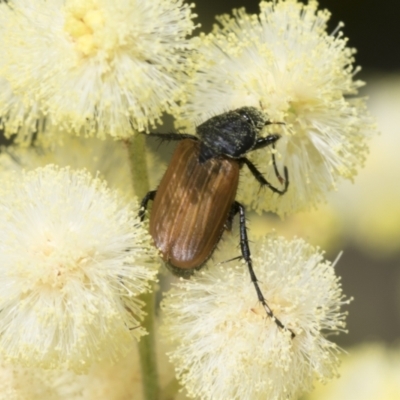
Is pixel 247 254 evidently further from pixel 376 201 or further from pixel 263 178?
pixel 376 201

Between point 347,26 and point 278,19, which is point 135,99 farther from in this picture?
point 347,26

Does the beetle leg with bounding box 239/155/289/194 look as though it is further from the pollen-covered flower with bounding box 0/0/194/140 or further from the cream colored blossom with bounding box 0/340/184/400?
the cream colored blossom with bounding box 0/340/184/400

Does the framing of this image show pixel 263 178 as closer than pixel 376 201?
Yes

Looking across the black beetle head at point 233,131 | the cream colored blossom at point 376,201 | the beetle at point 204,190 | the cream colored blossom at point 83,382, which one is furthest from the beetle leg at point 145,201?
the cream colored blossom at point 376,201

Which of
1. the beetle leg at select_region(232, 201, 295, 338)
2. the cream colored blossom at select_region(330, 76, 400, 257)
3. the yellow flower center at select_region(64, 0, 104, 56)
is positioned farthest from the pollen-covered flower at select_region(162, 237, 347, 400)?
the cream colored blossom at select_region(330, 76, 400, 257)

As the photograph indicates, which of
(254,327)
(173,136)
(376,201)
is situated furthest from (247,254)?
(376,201)

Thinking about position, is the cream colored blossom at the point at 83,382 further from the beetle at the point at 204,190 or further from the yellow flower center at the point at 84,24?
the yellow flower center at the point at 84,24
